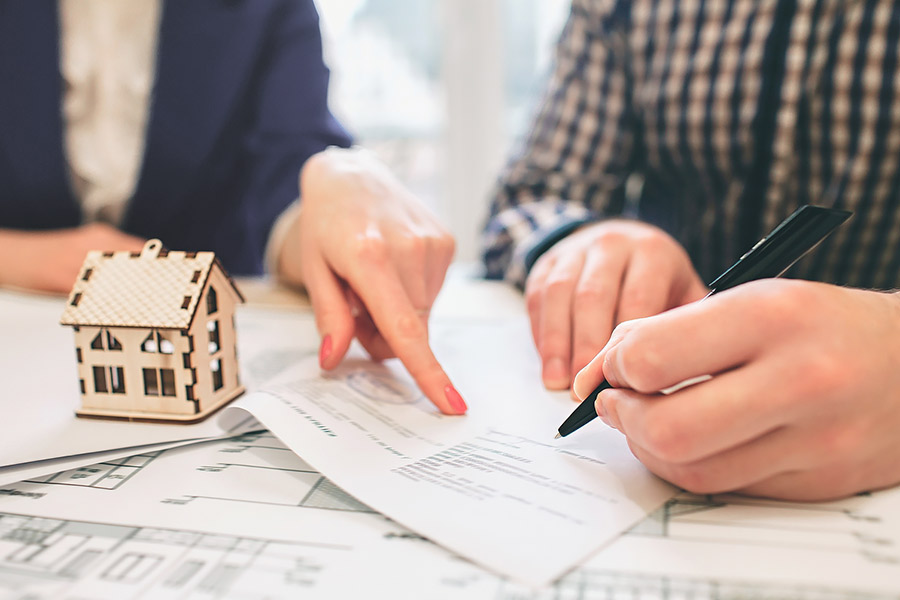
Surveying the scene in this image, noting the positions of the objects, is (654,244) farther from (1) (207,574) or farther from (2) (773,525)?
(1) (207,574)

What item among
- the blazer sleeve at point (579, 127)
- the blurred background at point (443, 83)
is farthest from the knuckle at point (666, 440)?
the blurred background at point (443, 83)

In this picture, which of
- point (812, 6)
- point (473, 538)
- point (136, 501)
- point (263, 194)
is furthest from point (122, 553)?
point (812, 6)

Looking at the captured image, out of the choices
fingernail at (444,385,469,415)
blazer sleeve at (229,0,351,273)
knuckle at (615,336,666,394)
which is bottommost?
fingernail at (444,385,469,415)

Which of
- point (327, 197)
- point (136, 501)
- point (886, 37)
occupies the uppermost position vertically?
point (886, 37)

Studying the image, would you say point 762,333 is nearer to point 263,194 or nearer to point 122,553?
point 122,553

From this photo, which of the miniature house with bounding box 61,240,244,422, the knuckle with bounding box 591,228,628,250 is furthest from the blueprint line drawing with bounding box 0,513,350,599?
the knuckle with bounding box 591,228,628,250

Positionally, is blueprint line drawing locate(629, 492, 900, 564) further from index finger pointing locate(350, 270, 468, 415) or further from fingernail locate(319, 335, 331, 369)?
fingernail locate(319, 335, 331, 369)

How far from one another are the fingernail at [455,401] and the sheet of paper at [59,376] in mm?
142

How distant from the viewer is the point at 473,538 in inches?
10.9

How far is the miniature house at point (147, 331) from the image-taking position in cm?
39

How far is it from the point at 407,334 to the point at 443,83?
125 centimetres

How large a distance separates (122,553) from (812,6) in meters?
0.81

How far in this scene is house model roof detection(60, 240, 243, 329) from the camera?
1.27ft

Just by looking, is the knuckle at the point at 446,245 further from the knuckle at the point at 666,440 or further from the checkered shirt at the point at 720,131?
the knuckle at the point at 666,440
